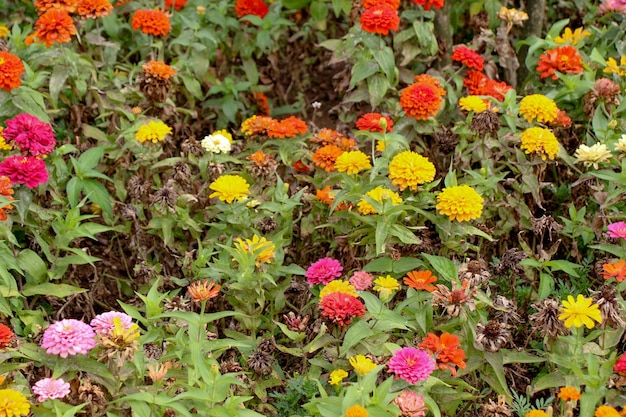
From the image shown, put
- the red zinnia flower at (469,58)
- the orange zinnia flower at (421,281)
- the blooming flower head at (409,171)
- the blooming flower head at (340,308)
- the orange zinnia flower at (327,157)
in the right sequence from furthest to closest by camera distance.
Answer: the red zinnia flower at (469,58), the orange zinnia flower at (327,157), the blooming flower head at (409,171), the orange zinnia flower at (421,281), the blooming flower head at (340,308)

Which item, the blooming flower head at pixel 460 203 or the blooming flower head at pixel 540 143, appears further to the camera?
the blooming flower head at pixel 540 143

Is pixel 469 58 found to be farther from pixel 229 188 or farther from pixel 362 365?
pixel 362 365

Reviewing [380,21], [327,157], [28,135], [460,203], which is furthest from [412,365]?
[380,21]

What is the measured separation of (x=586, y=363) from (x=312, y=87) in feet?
8.91

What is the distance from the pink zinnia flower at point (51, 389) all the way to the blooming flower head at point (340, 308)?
2.55 feet

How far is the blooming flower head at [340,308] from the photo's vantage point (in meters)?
2.73

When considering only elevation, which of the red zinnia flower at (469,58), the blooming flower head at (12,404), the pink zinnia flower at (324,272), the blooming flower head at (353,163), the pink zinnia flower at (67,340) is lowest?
the pink zinnia flower at (324,272)

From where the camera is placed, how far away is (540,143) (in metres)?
3.35

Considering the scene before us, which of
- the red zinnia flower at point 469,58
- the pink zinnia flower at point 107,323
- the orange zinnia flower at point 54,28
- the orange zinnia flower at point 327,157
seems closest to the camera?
the pink zinnia flower at point 107,323

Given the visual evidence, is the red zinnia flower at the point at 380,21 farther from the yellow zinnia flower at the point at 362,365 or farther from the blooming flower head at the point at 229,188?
the yellow zinnia flower at the point at 362,365

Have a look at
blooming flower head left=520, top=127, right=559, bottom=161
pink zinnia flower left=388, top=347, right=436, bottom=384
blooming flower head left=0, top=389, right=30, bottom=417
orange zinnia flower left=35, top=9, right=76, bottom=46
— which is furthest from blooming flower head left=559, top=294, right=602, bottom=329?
orange zinnia flower left=35, top=9, right=76, bottom=46

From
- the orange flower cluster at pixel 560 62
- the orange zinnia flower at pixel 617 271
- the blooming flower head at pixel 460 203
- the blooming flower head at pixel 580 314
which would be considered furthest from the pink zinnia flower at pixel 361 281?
the orange flower cluster at pixel 560 62

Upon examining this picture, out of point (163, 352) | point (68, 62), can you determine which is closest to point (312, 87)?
point (68, 62)

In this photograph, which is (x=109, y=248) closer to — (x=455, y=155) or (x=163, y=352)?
(x=163, y=352)
